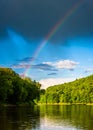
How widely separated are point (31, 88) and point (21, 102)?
23.7 metres

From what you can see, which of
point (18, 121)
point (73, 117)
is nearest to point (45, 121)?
point (18, 121)

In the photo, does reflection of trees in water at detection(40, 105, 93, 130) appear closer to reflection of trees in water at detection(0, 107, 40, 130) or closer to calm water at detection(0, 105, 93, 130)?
calm water at detection(0, 105, 93, 130)

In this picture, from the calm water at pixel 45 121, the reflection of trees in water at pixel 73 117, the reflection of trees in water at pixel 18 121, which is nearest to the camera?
the reflection of trees in water at pixel 18 121

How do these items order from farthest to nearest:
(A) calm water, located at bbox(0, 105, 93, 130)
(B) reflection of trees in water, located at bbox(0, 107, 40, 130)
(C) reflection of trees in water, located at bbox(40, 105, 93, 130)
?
(C) reflection of trees in water, located at bbox(40, 105, 93, 130) < (A) calm water, located at bbox(0, 105, 93, 130) < (B) reflection of trees in water, located at bbox(0, 107, 40, 130)

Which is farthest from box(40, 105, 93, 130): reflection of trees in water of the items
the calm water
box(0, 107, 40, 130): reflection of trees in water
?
box(0, 107, 40, 130): reflection of trees in water

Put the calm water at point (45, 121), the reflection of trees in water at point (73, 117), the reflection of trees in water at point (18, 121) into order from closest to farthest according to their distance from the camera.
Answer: the reflection of trees in water at point (18, 121) → the calm water at point (45, 121) → the reflection of trees in water at point (73, 117)

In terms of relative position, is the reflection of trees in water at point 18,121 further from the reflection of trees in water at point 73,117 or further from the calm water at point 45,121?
the reflection of trees in water at point 73,117

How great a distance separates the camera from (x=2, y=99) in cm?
11594

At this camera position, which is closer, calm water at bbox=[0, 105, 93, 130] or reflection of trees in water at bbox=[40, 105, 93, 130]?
calm water at bbox=[0, 105, 93, 130]

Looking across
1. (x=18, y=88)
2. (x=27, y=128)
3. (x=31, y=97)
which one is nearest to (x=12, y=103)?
(x=18, y=88)

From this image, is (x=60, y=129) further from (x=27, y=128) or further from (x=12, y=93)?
(x=12, y=93)

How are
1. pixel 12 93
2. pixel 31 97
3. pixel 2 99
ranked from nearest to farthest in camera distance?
1. pixel 2 99
2. pixel 12 93
3. pixel 31 97

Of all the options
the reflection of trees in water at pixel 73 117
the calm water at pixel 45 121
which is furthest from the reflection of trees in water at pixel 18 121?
the reflection of trees in water at pixel 73 117

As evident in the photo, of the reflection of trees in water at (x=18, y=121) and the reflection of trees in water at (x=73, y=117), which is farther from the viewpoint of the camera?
the reflection of trees in water at (x=73, y=117)
